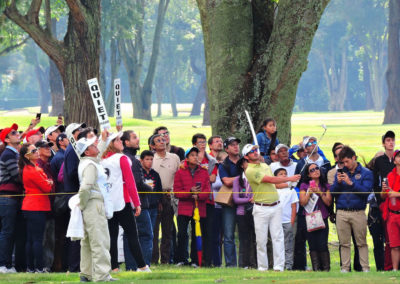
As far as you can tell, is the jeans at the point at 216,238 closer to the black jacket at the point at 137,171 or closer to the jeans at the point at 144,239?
the jeans at the point at 144,239

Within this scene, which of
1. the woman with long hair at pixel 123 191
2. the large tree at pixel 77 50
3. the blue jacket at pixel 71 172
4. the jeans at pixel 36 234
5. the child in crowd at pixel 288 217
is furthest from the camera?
the large tree at pixel 77 50

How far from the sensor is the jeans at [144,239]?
13289 mm

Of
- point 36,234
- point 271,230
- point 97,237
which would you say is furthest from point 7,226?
point 271,230

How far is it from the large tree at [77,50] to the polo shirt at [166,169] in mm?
7266

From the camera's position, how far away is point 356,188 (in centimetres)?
1292

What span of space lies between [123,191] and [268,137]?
12.8 feet

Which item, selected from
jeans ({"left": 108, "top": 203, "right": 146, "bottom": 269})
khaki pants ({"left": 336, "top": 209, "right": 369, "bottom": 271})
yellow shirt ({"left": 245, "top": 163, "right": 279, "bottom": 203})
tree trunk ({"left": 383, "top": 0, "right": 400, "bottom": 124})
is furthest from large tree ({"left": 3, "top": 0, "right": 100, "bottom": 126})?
tree trunk ({"left": 383, "top": 0, "right": 400, "bottom": 124})

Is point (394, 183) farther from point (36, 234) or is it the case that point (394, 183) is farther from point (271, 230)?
point (36, 234)

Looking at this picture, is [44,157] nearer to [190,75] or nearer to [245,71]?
[245,71]

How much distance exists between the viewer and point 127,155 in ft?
43.2

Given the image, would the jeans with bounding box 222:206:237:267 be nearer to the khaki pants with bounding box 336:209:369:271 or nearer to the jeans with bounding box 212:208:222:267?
the jeans with bounding box 212:208:222:267

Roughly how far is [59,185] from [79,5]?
8686 mm

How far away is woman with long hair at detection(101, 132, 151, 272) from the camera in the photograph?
12.1 meters

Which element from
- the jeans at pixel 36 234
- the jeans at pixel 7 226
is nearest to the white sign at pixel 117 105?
the jeans at pixel 36 234
